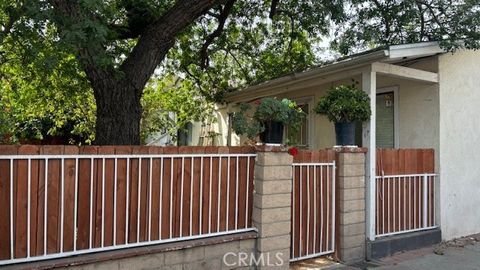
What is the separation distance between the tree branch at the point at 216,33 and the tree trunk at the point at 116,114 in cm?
379

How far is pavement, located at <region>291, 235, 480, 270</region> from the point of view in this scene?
5.25 m

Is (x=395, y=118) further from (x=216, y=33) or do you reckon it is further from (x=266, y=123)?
(x=216, y=33)

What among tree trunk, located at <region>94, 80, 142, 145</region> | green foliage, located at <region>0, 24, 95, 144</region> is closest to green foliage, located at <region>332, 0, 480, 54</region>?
tree trunk, located at <region>94, 80, 142, 145</region>

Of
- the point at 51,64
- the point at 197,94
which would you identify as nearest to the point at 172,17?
the point at 51,64

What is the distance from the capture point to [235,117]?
4.77 metres

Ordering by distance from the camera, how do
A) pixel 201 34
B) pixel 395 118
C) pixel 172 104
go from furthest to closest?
pixel 172 104, pixel 201 34, pixel 395 118

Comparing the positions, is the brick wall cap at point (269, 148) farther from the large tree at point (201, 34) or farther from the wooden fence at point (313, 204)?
the large tree at point (201, 34)

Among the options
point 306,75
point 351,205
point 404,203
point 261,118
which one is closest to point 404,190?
point 404,203

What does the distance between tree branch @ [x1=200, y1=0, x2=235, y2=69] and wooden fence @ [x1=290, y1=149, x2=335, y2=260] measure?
4.61 meters

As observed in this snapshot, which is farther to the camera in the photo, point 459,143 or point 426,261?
point 459,143

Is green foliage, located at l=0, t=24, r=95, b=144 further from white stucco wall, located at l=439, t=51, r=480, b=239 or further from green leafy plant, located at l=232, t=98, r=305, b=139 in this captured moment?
white stucco wall, located at l=439, t=51, r=480, b=239

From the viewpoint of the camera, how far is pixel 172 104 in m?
12.5

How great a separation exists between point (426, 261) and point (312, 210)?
1872 mm

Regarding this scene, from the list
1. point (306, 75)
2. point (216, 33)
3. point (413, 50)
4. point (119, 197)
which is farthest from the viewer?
point (216, 33)
